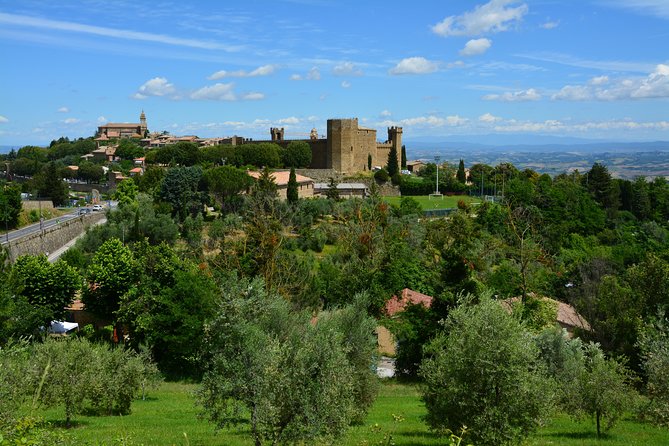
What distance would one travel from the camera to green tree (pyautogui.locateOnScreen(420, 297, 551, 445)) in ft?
34.4

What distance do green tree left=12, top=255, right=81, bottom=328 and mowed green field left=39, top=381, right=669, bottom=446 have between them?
12.0 m

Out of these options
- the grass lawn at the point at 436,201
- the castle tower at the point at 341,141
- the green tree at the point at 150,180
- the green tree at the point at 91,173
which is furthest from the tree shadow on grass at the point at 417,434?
the green tree at the point at 91,173

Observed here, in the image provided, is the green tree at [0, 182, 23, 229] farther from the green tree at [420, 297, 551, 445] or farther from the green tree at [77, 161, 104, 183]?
the green tree at [420, 297, 551, 445]

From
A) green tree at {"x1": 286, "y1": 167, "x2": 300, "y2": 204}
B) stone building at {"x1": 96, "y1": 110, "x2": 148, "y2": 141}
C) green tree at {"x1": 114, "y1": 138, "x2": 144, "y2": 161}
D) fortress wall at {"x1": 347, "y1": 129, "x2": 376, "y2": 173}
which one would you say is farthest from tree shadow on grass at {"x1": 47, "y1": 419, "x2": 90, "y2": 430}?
stone building at {"x1": 96, "y1": 110, "x2": 148, "y2": 141}

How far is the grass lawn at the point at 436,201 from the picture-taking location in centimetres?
6896

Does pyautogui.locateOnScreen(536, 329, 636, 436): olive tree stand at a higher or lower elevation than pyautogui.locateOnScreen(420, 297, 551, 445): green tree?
lower

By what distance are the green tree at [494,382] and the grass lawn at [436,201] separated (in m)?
56.4

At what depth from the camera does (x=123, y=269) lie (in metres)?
29.2

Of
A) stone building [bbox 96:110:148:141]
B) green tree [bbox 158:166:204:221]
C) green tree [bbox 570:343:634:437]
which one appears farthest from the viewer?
stone building [bbox 96:110:148:141]

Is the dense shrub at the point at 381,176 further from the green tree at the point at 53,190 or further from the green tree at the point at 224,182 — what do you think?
the green tree at the point at 53,190

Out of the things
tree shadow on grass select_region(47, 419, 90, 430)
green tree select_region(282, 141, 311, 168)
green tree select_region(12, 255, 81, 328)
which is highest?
green tree select_region(282, 141, 311, 168)

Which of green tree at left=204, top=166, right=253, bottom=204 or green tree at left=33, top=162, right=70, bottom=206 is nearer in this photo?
green tree at left=204, top=166, right=253, bottom=204

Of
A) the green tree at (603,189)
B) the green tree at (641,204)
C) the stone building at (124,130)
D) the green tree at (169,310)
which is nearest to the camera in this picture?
the green tree at (169,310)

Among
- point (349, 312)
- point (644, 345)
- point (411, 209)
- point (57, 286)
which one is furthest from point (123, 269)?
point (411, 209)
